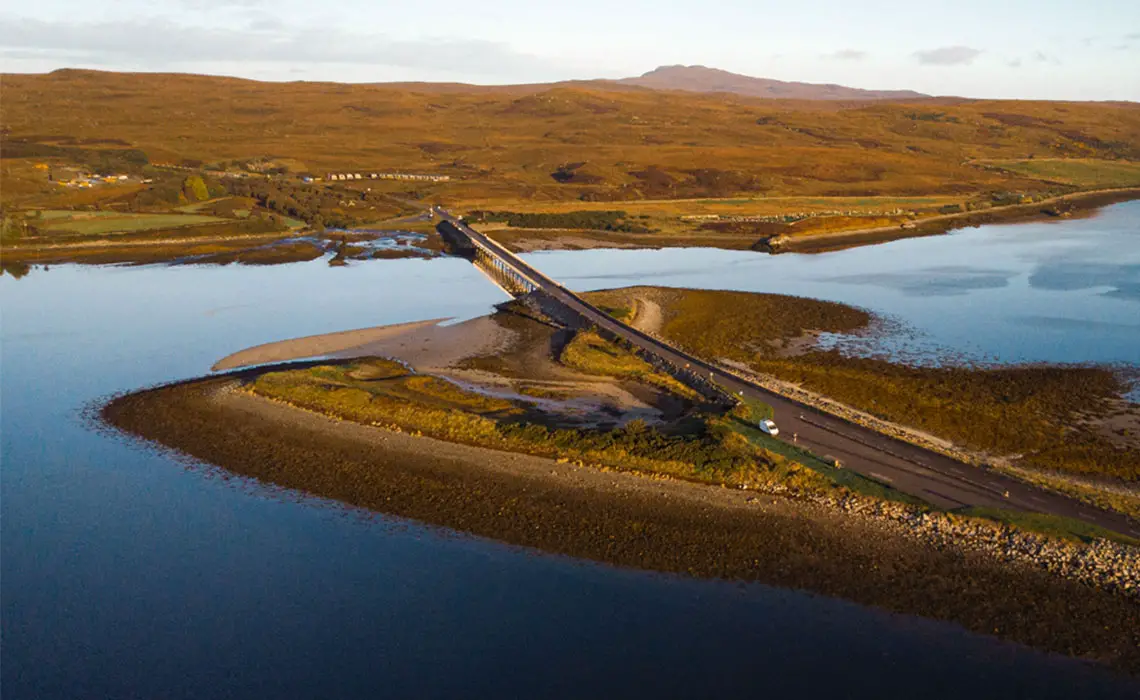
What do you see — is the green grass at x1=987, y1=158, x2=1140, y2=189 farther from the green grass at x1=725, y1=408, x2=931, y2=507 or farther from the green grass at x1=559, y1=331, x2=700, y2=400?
the green grass at x1=725, y1=408, x2=931, y2=507

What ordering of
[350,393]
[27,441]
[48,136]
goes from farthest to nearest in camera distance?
[48,136]
[350,393]
[27,441]

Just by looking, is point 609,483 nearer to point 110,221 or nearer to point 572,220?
point 572,220

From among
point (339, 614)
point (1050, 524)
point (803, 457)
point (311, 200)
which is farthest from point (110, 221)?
point (1050, 524)

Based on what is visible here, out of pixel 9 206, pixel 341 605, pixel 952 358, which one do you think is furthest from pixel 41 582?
pixel 9 206

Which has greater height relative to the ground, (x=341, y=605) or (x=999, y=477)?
(x=999, y=477)

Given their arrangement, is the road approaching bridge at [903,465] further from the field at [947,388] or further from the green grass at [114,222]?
the green grass at [114,222]

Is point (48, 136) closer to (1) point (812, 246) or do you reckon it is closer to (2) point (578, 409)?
(1) point (812, 246)

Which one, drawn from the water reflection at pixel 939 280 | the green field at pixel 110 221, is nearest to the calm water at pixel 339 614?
the water reflection at pixel 939 280
